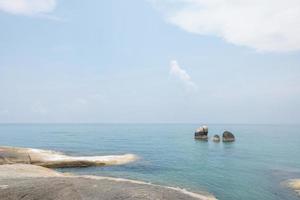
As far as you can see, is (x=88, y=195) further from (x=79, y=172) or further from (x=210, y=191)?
(x=79, y=172)

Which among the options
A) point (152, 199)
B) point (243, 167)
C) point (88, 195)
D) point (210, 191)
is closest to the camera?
point (152, 199)

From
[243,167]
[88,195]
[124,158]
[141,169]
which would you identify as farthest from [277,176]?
[88,195]

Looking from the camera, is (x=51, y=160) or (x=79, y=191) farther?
(x=51, y=160)

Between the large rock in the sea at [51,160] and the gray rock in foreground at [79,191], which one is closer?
the gray rock in foreground at [79,191]

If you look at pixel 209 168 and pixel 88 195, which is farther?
pixel 209 168

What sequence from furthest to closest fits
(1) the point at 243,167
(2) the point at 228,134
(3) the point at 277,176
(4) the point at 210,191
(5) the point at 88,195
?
1. (2) the point at 228,134
2. (1) the point at 243,167
3. (3) the point at 277,176
4. (4) the point at 210,191
5. (5) the point at 88,195

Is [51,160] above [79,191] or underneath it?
underneath

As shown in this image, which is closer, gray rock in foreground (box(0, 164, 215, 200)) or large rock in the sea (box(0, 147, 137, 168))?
gray rock in foreground (box(0, 164, 215, 200))

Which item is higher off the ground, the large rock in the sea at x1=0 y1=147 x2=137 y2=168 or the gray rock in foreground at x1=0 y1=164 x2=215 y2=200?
the gray rock in foreground at x1=0 y1=164 x2=215 y2=200

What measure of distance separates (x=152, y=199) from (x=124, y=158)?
45295 millimetres

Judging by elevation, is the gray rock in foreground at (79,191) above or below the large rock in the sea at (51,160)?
above

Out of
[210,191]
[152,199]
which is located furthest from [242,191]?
[152,199]

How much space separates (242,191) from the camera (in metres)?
35.4

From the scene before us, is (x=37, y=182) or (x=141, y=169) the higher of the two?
(x=37, y=182)
